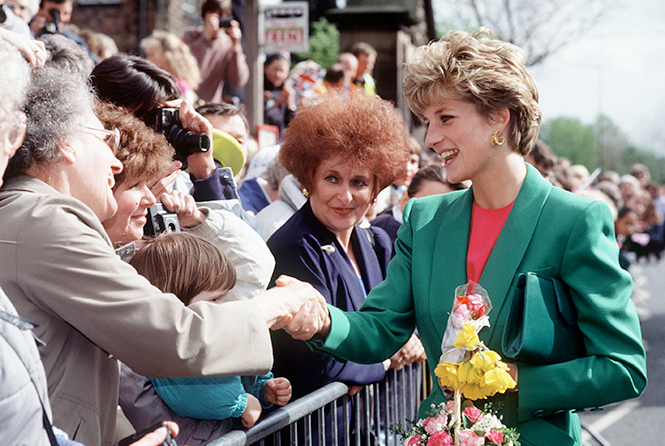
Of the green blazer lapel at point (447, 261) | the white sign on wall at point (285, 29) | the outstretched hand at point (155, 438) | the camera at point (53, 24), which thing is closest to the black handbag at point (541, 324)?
the green blazer lapel at point (447, 261)

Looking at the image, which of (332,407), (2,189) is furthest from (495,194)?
(2,189)

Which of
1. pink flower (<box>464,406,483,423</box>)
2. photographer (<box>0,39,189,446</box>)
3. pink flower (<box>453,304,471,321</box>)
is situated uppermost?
photographer (<box>0,39,189,446</box>)

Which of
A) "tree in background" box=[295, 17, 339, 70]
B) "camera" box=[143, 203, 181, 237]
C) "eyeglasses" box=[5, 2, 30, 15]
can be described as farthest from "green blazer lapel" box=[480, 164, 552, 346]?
"tree in background" box=[295, 17, 339, 70]

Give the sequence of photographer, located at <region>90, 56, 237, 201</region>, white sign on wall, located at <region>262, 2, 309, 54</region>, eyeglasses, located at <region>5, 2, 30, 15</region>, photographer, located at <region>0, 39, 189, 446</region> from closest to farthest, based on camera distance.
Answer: photographer, located at <region>0, 39, 189, 446</region> → photographer, located at <region>90, 56, 237, 201</region> → eyeglasses, located at <region>5, 2, 30, 15</region> → white sign on wall, located at <region>262, 2, 309, 54</region>

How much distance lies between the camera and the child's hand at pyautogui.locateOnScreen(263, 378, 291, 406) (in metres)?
2.62

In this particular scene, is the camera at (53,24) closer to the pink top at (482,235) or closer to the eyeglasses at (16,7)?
the eyeglasses at (16,7)

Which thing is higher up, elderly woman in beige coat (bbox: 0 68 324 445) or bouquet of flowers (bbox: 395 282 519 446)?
elderly woman in beige coat (bbox: 0 68 324 445)

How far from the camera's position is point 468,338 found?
6.55 ft

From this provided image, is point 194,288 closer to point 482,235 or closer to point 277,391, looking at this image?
point 277,391

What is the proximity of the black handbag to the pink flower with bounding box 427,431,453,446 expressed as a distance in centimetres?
32

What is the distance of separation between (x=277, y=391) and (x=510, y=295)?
0.95 m

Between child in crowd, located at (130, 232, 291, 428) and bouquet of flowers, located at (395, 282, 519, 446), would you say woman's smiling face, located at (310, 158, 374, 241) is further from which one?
bouquet of flowers, located at (395, 282, 519, 446)

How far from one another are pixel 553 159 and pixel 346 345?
15.4 feet

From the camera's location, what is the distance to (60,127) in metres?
1.81
